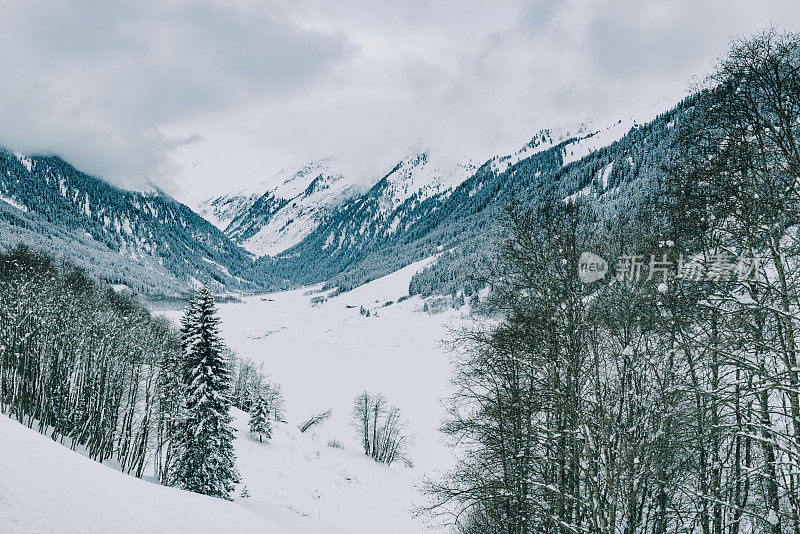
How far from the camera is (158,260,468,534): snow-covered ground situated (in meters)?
26.5

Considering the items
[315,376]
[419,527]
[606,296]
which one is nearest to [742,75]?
[606,296]

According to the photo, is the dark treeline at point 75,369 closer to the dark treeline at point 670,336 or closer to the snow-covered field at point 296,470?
the snow-covered field at point 296,470

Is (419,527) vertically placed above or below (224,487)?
below

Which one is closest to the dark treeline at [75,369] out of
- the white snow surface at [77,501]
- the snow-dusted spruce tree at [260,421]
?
the snow-dusted spruce tree at [260,421]

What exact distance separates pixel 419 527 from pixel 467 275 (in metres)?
23.9

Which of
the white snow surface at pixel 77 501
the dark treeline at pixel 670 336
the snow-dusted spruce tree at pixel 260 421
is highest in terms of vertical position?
the dark treeline at pixel 670 336

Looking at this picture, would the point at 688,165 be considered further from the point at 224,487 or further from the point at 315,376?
the point at 315,376

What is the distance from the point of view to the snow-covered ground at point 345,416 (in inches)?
1042

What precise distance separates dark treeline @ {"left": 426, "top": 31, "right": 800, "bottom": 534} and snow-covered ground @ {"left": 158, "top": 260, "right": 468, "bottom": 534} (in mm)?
1978

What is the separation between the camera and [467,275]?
27.3 ft

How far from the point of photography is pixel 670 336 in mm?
7574

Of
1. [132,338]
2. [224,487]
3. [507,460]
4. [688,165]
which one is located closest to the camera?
[688,165]

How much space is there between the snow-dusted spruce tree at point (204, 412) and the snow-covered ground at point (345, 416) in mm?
3986

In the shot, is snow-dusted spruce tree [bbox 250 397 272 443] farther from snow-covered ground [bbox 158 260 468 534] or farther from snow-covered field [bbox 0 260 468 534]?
snow-covered ground [bbox 158 260 468 534]
